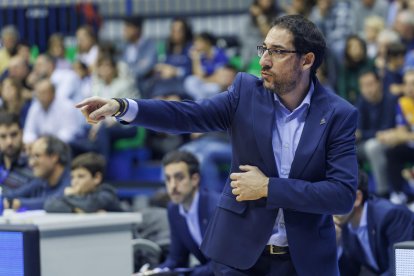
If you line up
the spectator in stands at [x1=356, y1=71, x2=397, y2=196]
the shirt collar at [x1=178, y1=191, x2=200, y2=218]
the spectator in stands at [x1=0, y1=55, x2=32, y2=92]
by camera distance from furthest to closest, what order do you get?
the spectator in stands at [x1=0, y1=55, x2=32, y2=92], the spectator in stands at [x1=356, y1=71, x2=397, y2=196], the shirt collar at [x1=178, y1=191, x2=200, y2=218]

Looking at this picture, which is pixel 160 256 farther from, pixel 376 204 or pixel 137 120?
pixel 137 120

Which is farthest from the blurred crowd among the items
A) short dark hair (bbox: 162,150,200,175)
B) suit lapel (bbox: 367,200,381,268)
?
suit lapel (bbox: 367,200,381,268)

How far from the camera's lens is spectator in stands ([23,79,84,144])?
37.1ft

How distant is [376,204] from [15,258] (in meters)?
2.72

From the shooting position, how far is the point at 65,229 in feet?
17.6

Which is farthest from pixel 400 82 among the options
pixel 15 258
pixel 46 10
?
pixel 15 258

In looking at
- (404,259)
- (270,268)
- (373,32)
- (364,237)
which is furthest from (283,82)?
(373,32)

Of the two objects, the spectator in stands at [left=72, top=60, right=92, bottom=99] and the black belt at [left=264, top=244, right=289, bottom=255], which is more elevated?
the spectator in stands at [left=72, top=60, right=92, bottom=99]

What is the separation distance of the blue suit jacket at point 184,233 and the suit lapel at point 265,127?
9.92 ft

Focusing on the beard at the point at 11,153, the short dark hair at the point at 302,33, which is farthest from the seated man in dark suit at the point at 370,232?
the beard at the point at 11,153

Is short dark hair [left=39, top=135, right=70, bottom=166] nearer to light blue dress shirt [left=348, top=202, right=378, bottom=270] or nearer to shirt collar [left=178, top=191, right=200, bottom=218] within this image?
shirt collar [left=178, top=191, right=200, bottom=218]

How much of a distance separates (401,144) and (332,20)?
2334 millimetres

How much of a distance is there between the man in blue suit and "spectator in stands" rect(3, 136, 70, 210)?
4.28m

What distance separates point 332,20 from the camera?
461 inches
